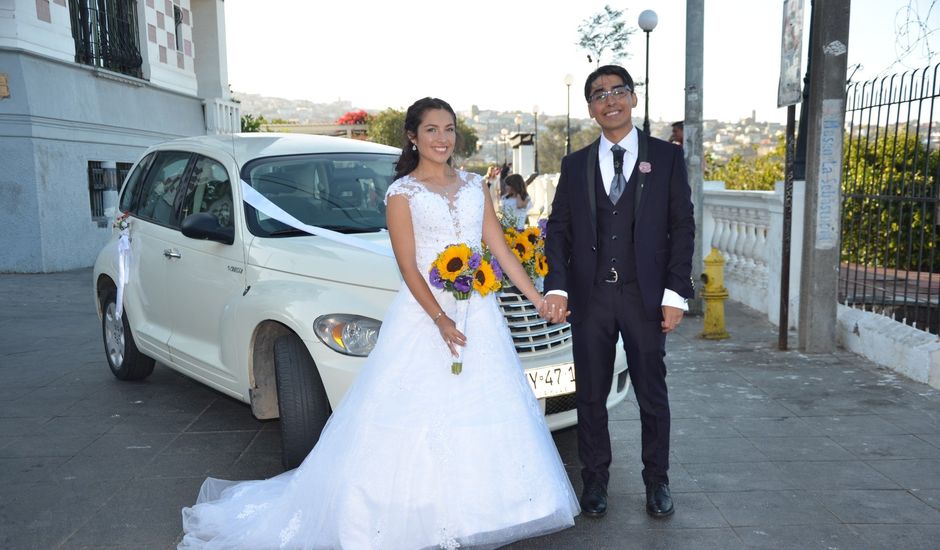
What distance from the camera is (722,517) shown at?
3885 mm

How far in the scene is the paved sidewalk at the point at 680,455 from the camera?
3.79 meters

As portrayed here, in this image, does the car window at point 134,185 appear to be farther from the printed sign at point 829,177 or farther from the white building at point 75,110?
the printed sign at point 829,177

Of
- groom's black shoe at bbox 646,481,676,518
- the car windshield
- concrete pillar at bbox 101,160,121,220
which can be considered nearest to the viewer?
groom's black shoe at bbox 646,481,676,518

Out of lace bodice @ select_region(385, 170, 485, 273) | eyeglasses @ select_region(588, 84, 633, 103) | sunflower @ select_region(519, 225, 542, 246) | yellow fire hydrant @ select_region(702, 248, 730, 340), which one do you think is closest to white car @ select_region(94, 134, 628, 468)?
sunflower @ select_region(519, 225, 542, 246)

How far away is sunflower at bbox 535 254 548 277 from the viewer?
4.23 meters

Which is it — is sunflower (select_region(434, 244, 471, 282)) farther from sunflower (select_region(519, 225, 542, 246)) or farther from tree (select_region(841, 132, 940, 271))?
tree (select_region(841, 132, 940, 271))

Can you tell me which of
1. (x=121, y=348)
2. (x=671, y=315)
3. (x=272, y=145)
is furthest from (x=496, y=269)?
(x=121, y=348)

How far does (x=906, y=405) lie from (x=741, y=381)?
116 cm

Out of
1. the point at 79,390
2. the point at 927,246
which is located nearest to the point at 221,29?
the point at 79,390

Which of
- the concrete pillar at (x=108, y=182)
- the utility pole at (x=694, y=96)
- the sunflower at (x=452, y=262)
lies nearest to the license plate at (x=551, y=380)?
the sunflower at (x=452, y=262)

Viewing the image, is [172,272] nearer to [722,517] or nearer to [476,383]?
[476,383]

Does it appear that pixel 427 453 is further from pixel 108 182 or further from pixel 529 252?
pixel 108 182

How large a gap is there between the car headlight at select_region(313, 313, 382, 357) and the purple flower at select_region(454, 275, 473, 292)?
2.31ft

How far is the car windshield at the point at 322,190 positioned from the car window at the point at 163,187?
902mm
